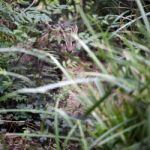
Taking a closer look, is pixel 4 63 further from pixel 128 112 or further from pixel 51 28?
pixel 128 112

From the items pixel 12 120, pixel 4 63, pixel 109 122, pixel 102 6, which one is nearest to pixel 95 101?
pixel 109 122

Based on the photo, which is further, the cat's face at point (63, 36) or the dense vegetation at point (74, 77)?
the cat's face at point (63, 36)

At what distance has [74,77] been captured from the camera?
4.25ft

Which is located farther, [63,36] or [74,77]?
[63,36]

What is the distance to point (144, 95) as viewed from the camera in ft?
3.13

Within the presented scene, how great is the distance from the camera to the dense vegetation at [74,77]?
98cm

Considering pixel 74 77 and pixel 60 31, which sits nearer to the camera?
pixel 74 77

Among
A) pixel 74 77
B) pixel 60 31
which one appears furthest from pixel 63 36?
pixel 74 77

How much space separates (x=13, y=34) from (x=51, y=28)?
45 cm

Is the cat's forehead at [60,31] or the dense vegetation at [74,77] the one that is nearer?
the dense vegetation at [74,77]

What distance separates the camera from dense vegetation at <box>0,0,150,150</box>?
38.5 inches

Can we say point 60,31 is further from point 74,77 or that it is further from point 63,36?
point 74,77

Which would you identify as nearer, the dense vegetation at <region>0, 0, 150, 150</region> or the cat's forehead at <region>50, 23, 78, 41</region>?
the dense vegetation at <region>0, 0, 150, 150</region>

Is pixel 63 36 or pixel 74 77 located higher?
pixel 74 77
